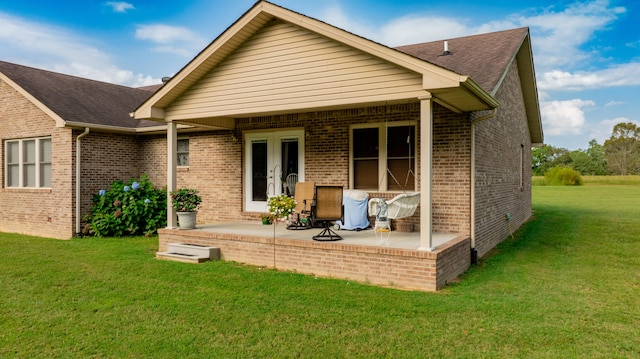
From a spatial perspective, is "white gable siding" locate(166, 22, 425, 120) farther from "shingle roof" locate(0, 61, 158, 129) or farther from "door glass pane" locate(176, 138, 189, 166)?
"shingle roof" locate(0, 61, 158, 129)

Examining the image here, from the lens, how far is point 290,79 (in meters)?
7.11

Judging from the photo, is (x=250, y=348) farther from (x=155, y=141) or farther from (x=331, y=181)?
(x=155, y=141)

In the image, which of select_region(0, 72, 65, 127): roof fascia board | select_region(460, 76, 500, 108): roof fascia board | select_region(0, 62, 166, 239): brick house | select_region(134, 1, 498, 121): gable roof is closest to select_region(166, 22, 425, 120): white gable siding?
select_region(134, 1, 498, 121): gable roof

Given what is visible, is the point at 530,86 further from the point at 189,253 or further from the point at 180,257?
the point at 180,257

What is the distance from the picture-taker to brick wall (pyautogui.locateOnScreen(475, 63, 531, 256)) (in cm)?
803

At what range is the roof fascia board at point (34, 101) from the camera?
10.4 m

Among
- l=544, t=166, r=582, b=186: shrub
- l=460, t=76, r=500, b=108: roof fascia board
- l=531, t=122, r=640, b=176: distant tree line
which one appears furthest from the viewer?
l=531, t=122, r=640, b=176: distant tree line

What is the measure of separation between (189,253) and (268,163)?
3084mm

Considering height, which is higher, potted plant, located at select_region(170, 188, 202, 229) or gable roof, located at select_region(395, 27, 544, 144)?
gable roof, located at select_region(395, 27, 544, 144)

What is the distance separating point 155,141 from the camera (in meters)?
12.3

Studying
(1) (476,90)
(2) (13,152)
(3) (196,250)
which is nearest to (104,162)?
(2) (13,152)

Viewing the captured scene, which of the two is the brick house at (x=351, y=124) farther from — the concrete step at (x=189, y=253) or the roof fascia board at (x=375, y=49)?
the concrete step at (x=189, y=253)

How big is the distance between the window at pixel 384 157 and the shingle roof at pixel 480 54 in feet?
5.12

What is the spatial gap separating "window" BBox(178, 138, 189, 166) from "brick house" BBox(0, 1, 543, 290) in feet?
0.12
